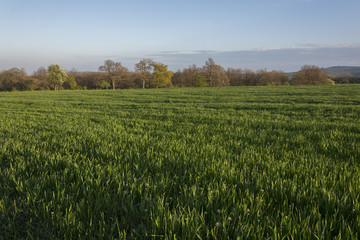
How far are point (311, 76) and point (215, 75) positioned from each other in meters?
35.8

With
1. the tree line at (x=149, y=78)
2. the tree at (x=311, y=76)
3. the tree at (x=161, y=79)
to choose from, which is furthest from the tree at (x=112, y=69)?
the tree at (x=311, y=76)

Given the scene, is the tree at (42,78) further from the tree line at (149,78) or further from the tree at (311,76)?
the tree at (311,76)

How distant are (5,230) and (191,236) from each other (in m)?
1.87

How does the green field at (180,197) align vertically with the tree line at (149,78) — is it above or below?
below

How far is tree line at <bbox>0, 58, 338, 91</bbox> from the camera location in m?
80.2

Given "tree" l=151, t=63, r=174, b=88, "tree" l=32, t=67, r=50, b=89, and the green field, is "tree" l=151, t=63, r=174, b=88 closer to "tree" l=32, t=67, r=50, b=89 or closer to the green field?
"tree" l=32, t=67, r=50, b=89

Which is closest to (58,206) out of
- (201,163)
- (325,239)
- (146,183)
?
(146,183)

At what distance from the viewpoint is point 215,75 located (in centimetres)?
8750

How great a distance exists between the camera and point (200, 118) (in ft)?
30.1

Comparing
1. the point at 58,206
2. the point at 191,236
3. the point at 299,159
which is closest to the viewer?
the point at 191,236

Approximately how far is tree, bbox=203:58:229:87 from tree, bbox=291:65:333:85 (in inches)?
1072

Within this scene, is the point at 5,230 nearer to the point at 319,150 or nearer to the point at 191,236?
the point at 191,236

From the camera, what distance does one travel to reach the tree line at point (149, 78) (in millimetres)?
80150

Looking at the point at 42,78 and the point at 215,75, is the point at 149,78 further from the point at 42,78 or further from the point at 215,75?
the point at 42,78
